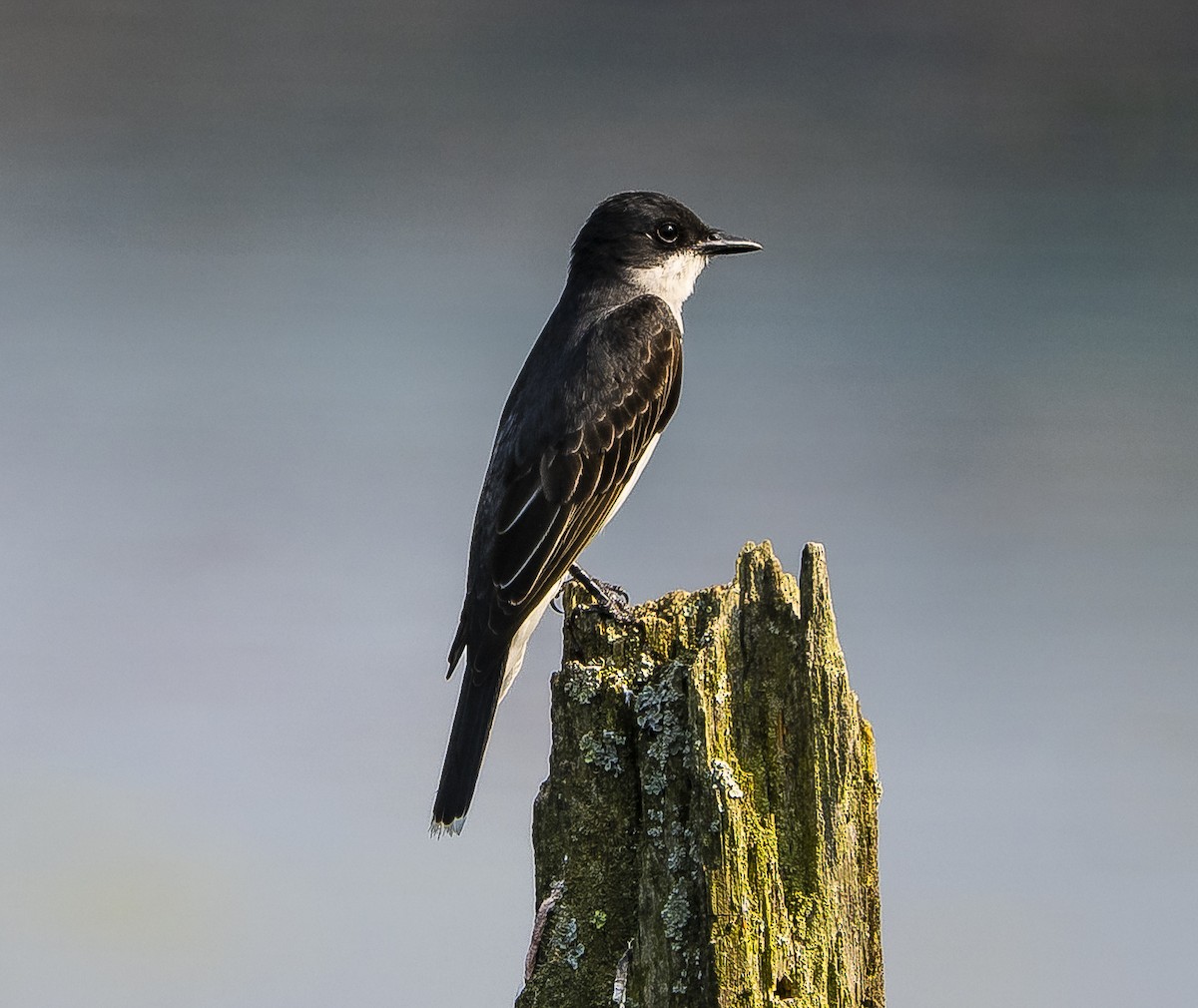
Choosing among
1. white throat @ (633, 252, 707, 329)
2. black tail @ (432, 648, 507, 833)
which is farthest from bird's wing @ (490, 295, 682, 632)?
white throat @ (633, 252, 707, 329)

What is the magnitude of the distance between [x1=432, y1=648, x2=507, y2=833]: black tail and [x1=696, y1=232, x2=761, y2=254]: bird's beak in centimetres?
299

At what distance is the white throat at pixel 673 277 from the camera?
7766 millimetres

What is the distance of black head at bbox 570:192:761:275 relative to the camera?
25.6 ft

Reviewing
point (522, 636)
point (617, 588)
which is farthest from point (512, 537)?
point (617, 588)

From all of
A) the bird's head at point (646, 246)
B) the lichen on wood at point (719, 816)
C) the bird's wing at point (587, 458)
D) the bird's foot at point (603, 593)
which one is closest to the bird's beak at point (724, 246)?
the bird's head at point (646, 246)

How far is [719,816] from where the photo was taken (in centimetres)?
346

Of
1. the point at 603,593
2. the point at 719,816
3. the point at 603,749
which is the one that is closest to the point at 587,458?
the point at 603,593

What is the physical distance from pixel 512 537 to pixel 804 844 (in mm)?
2892

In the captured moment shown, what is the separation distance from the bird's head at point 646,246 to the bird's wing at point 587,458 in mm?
596

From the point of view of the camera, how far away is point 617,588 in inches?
216

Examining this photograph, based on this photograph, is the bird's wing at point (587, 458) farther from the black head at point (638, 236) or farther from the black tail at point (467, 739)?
the black head at point (638, 236)

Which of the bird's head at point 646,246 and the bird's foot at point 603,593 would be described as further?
the bird's head at point 646,246

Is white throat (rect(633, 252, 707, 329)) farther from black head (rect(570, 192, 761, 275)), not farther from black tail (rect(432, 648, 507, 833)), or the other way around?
black tail (rect(432, 648, 507, 833))

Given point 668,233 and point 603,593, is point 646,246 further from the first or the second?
point 603,593
